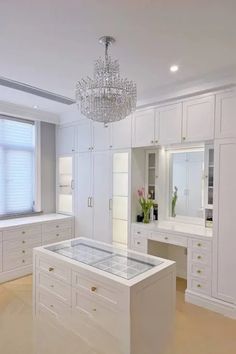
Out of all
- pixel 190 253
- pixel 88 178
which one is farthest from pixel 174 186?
pixel 88 178

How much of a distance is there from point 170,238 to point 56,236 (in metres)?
2.08

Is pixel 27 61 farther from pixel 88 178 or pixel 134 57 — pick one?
pixel 88 178

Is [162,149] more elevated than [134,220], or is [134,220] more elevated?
[162,149]

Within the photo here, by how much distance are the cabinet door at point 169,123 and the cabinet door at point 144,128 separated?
0.32 feet

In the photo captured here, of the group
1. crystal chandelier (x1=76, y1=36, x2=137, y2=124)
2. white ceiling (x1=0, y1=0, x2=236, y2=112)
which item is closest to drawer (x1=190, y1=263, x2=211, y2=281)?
crystal chandelier (x1=76, y1=36, x2=137, y2=124)

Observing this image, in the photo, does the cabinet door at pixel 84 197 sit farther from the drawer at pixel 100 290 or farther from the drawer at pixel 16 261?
the drawer at pixel 100 290

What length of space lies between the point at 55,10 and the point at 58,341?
94.8 inches

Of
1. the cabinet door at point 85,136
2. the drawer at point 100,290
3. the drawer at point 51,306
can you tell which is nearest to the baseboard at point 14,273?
the drawer at point 51,306

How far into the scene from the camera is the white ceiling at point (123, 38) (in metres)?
1.66

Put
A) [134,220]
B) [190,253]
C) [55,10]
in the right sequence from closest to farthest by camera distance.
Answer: [55,10]
[190,253]
[134,220]

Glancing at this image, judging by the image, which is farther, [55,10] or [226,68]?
[226,68]

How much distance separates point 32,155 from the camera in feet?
14.9

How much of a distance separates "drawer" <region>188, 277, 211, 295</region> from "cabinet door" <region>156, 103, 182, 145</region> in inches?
69.4

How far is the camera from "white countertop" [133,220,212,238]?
3.07 meters
